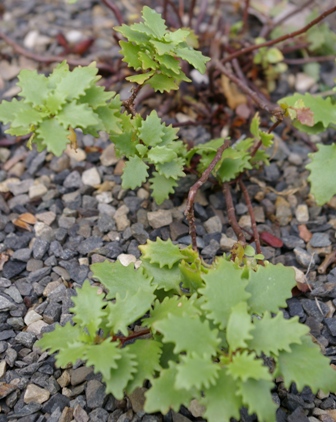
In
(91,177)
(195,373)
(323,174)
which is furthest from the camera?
(91,177)

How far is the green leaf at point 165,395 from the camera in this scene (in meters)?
1.48

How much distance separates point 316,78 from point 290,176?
2.65ft

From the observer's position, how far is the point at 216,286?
162cm

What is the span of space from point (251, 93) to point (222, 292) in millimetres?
1074

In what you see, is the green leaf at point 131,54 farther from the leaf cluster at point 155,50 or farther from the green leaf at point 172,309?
the green leaf at point 172,309

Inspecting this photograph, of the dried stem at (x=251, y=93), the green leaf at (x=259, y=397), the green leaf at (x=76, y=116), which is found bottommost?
the green leaf at (x=259, y=397)

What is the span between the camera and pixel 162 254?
187cm

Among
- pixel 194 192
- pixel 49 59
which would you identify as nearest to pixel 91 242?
pixel 194 192

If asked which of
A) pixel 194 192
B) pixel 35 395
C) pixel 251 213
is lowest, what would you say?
pixel 35 395

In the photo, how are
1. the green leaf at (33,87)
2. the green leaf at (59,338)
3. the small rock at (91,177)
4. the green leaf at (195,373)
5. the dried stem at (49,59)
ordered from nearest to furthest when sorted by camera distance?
the green leaf at (195,373) < the green leaf at (59,338) < the green leaf at (33,87) < the small rock at (91,177) < the dried stem at (49,59)

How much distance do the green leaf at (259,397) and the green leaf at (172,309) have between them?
25cm

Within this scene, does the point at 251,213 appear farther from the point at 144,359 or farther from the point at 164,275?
the point at 144,359

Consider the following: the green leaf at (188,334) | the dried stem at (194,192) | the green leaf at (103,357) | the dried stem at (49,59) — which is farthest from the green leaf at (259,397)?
the dried stem at (49,59)

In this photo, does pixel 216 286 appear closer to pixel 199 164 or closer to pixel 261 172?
pixel 199 164
